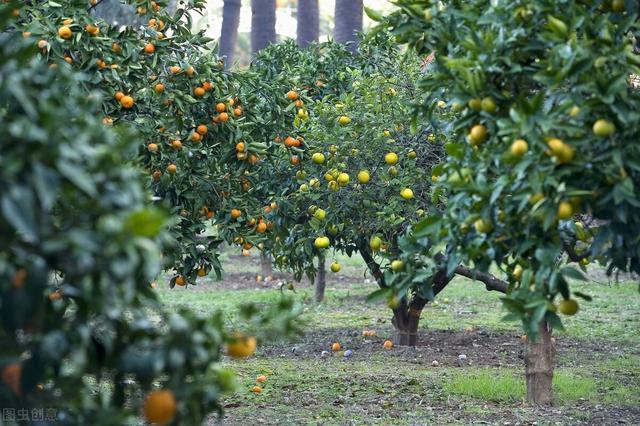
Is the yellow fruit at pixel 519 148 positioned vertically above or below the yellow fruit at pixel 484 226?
above

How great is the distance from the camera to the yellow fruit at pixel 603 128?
9.48 feet

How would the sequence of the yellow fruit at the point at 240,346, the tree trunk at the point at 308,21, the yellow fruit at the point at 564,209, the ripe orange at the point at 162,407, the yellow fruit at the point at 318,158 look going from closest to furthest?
the ripe orange at the point at 162,407 → the yellow fruit at the point at 240,346 → the yellow fruit at the point at 564,209 → the yellow fruit at the point at 318,158 → the tree trunk at the point at 308,21

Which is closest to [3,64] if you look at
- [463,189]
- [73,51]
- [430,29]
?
[463,189]

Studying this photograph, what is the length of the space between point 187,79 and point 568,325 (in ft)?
21.5

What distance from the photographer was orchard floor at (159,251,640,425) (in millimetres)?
6414

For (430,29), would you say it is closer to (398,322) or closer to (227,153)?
(227,153)

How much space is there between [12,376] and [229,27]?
19.7m

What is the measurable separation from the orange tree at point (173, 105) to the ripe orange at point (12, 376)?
3.17 meters

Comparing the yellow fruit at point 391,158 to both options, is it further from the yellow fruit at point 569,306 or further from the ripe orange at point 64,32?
the yellow fruit at point 569,306

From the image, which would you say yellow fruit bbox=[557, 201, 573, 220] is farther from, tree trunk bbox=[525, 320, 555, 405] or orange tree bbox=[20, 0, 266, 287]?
tree trunk bbox=[525, 320, 555, 405]

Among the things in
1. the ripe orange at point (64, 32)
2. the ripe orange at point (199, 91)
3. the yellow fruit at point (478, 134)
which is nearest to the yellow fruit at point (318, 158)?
the ripe orange at point (199, 91)

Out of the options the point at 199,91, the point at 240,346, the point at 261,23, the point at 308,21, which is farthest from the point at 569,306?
the point at 261,23

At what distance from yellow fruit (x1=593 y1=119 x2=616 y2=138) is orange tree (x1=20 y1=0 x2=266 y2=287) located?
2846 mm

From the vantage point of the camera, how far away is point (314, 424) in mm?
6043
